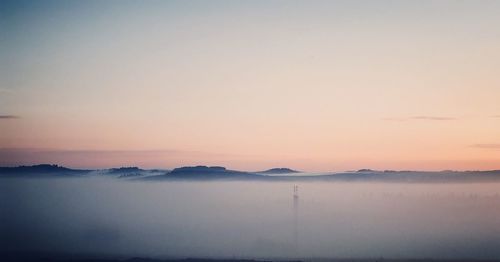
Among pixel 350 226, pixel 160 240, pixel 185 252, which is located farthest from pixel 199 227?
pixel 185 252

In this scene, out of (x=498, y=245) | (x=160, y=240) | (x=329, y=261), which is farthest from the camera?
(x=160, y=240)

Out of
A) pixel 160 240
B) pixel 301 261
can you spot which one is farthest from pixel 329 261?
pixel 160 240

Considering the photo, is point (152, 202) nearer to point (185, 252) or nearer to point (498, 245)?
point (185, 252)

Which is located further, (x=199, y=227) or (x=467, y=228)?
(x=199, y=227)

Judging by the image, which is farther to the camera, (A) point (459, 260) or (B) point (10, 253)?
(A) point (459, 260)

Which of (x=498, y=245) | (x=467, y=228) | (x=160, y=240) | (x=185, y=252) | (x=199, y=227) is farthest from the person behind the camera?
(x=199, y=227)

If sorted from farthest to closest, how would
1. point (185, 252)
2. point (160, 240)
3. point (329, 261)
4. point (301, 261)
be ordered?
point (160, 240) < point (185, 252) < point (329, 261) < point (301, 261)

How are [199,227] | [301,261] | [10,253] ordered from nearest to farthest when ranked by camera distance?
[10,253], [301,261], [199,227]

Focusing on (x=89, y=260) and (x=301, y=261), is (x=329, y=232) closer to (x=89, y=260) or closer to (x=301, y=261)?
(x=301, y=261)
